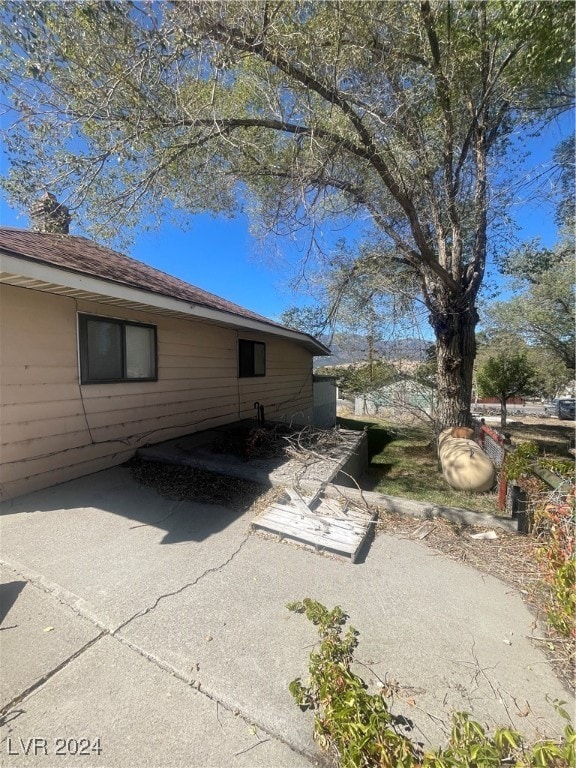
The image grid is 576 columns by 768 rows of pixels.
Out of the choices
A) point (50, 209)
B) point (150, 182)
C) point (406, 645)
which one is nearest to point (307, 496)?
point (406, 645)

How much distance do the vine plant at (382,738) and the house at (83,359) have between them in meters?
3.75

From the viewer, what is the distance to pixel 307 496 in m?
3.86

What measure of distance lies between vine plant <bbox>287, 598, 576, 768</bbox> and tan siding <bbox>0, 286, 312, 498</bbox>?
12.3ft

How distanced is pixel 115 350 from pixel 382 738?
484cm

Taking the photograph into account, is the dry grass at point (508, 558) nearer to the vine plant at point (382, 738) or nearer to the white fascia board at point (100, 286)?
the vine plant at point (382, 738)

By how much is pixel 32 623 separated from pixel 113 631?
0.50 metres

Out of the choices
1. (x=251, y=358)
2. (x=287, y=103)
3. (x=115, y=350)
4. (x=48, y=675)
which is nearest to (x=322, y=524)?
(x=48, y=675)

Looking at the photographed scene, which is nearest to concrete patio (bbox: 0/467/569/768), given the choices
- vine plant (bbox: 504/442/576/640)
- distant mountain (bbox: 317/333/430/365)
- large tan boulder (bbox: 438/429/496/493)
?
vine plant (bbox: 504/442/576/640)

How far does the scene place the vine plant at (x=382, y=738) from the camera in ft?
3.56

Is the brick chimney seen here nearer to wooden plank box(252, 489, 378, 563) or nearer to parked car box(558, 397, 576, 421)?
wooden plank box(252, 489, 378, 563)

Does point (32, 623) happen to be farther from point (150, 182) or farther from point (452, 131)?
point (452, 131)

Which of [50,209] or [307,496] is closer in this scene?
[307,496]

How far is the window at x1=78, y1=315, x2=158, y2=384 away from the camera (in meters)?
4.32

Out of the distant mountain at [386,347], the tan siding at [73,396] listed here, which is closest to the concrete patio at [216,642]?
the tan siding at [73,396]
